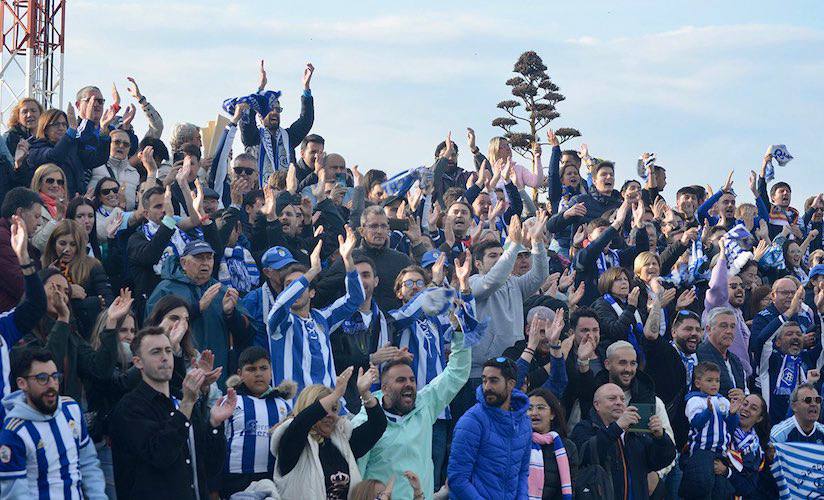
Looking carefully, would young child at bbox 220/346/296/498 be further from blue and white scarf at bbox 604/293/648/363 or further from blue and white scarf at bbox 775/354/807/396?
blue and white scarf at bbox 775/354/807/396

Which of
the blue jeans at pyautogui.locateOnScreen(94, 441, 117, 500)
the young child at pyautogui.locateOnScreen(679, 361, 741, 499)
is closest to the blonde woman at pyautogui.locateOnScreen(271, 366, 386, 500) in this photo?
the blue jeans at pyautogui.locateOnScreen(94, 441, 117, 500)

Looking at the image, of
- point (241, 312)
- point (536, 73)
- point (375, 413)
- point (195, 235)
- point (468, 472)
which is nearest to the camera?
point (375, 413)

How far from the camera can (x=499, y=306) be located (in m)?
12.2

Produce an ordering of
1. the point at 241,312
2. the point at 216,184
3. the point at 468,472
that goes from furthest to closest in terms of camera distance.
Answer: the point at 216,184 < the point at 241,312 < the point at 468,472

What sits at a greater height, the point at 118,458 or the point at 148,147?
the point at 148,147

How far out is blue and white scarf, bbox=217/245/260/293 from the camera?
38.9ft

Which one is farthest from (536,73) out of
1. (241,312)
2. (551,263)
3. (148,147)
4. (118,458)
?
(118,458)

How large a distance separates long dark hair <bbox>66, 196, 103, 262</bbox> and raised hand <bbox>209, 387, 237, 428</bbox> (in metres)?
3.00

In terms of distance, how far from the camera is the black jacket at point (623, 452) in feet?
35.2

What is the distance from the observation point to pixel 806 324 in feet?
48.4

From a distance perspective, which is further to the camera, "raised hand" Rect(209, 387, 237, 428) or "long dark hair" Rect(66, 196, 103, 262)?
"long dark hair" Rect(66, 196, 103, 262)

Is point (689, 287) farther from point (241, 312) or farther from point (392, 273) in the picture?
point (241, 312)

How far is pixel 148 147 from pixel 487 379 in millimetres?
4889

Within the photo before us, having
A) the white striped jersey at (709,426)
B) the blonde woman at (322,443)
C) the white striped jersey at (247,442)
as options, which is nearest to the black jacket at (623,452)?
the white striped jersey at (709,426)
